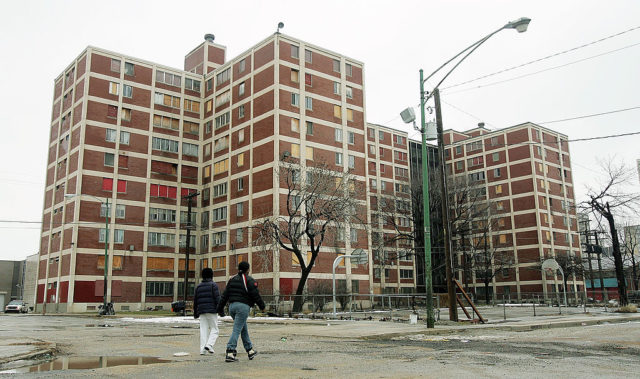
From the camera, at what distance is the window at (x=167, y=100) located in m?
61.7

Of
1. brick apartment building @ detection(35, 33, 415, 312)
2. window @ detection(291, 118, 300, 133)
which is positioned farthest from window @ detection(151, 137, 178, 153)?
window @ detection(291, 118, 300, 133)

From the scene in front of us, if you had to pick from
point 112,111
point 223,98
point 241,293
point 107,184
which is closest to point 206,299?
point 241,293

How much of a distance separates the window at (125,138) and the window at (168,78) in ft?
25.2

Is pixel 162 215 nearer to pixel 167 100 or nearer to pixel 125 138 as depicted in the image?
pixel 125 138

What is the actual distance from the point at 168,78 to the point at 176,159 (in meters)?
9.52

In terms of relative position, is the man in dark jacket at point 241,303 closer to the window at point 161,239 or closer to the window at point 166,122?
the window at point 161,239

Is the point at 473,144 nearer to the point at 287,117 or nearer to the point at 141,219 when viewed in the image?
the point at 287,117

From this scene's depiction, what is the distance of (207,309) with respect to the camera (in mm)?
10508

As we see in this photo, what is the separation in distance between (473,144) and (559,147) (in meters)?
12.5

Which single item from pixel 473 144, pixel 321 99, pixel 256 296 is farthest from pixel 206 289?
pixel 473 144

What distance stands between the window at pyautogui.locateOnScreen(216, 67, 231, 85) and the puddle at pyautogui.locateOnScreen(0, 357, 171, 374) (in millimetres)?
53986

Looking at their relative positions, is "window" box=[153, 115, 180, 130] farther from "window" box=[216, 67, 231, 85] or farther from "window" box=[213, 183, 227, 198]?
"window" box=[213, 183, 227, 198]

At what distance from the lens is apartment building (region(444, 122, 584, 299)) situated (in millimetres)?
75000

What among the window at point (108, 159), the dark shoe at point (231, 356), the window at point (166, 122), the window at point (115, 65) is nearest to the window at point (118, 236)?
the window at point (108, 159)
